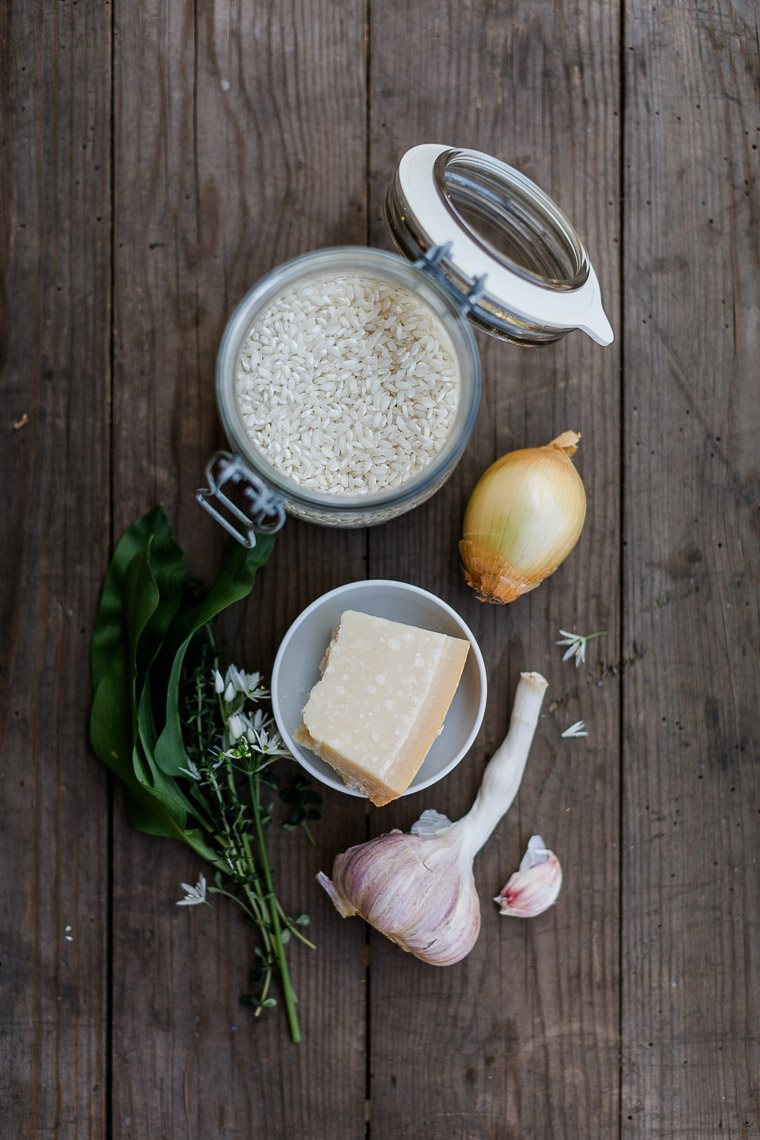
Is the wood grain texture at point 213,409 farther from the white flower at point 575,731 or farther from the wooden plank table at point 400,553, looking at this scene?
the white flower at point 575,731

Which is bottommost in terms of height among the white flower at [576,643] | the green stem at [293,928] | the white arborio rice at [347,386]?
the green stem at [293,928]

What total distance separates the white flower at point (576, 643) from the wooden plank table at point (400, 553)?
12mm

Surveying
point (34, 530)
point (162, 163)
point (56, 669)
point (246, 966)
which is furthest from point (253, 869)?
point (162, 163)

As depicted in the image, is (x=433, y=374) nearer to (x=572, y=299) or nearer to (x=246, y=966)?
(x=572, y=299)

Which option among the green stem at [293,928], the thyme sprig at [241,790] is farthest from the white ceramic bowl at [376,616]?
the green stem at [293,928]

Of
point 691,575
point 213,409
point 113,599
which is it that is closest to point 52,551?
point 113,599

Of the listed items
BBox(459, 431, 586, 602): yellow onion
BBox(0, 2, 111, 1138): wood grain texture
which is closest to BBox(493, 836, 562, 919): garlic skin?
BBox(459, 431, 586, 602): yellow onion

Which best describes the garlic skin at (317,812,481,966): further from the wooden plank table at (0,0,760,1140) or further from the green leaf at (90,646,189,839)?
the green leaf at (90,646,189,839)

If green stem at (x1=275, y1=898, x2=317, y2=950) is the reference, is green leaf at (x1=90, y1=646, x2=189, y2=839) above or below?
above

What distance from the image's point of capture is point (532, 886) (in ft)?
2.15

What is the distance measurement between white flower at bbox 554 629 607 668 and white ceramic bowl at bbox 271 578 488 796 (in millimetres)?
83

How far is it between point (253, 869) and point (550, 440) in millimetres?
429

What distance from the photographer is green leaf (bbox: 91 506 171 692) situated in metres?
0.65

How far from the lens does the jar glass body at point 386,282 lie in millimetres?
533
